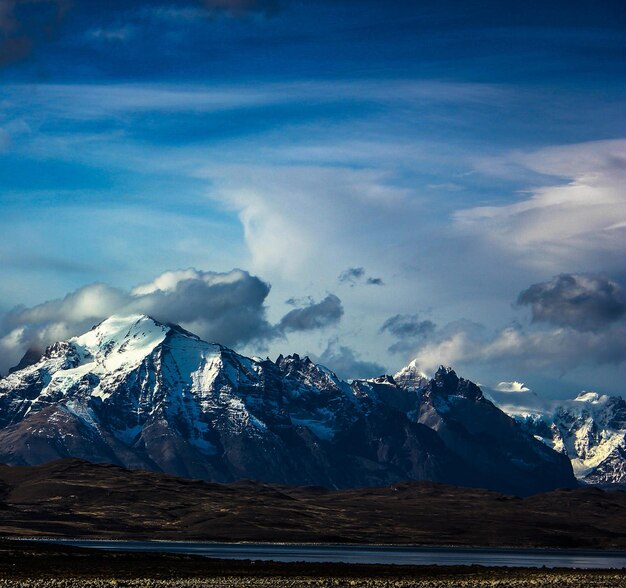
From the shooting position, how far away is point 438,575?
198 m

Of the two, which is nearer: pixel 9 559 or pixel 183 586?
pixel 183 586

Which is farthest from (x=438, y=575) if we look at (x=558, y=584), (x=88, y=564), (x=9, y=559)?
(x=9, y=559)

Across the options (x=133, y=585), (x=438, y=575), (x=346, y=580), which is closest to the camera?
(x=133, y=585)

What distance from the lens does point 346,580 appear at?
560 ft

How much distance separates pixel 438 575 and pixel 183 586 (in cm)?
6164

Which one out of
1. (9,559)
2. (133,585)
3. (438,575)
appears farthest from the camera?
(438,575)

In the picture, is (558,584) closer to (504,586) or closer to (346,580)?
(504,586)

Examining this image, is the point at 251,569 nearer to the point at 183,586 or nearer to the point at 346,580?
the point at 346,580

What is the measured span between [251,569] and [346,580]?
31302 millimetres

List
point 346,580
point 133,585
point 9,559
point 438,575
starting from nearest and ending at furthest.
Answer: point 133,585 < point 346,580 < point 9,559 < point 438,575

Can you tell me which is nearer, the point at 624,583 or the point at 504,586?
the point at 504,586

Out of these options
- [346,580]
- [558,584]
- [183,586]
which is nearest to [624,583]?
[558,584]

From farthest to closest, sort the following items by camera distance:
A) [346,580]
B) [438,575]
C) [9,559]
Answer: [438,575] < [9,559] < [346,580]

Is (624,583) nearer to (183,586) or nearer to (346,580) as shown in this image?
(346,580)
